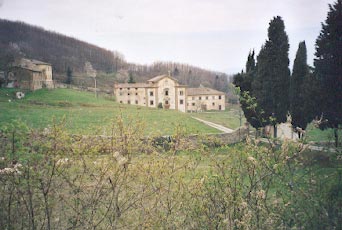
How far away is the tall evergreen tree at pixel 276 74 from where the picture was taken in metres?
20.0

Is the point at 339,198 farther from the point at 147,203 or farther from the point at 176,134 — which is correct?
the point at 147,203

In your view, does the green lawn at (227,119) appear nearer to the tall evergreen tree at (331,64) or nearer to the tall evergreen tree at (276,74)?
the tall evergreen tree at (276,74)

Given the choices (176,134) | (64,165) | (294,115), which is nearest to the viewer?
(64,165)

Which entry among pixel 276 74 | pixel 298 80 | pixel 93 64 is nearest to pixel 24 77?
pixel 276 74

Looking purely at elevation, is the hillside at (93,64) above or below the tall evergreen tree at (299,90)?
above

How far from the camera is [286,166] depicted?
528cm

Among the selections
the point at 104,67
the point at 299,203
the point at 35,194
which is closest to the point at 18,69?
the point at 35,194

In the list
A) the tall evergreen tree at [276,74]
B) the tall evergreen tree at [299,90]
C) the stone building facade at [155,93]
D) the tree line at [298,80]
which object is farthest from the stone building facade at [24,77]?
the tall evergreen tree at [299,90]

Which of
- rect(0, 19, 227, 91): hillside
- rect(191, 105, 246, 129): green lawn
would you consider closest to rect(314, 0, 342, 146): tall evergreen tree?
rect(191, 105, 246, 129): green lawn

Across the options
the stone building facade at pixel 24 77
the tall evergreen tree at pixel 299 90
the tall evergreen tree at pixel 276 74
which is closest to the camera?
the tall evergreen tree at pixel 299 90

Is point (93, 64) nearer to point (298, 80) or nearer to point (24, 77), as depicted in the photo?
point (24, 77)

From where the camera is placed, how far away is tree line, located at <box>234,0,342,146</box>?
15.0 m

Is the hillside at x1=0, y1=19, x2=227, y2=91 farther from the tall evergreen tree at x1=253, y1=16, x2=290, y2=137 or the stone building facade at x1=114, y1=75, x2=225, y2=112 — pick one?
the tall evergreen tree at x1=253, y1=16, x2=290, y2=137

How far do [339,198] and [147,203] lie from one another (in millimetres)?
3132
